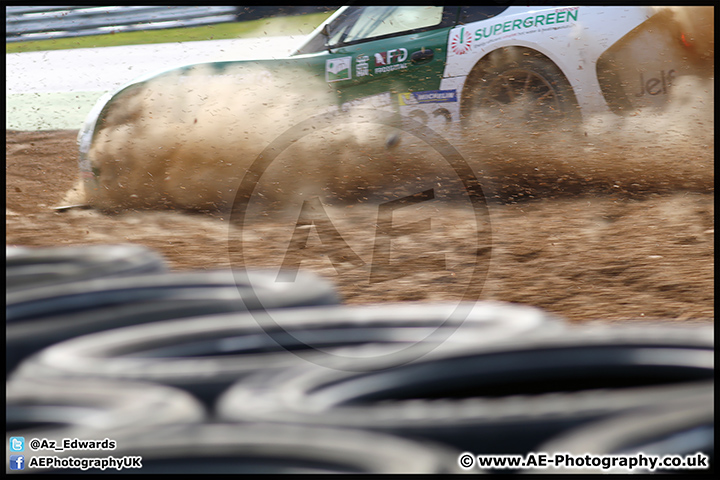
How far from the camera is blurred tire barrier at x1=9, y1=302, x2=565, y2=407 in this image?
1583mm

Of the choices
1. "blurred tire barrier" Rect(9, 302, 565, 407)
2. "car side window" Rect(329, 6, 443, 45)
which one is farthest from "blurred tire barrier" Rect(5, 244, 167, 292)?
"car side window" Rect(329, 6, 443, 45)

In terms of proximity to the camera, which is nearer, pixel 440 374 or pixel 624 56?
pixel 440 374

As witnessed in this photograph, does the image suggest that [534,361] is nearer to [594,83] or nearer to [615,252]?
[615,252]

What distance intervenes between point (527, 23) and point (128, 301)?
3.27 metres

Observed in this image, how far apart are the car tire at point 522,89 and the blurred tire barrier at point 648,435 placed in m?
3.03

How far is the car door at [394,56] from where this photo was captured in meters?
4.01

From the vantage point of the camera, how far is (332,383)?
154cm

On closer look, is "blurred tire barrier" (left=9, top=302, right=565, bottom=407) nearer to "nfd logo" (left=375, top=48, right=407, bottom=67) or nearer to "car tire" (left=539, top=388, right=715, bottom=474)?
"car tire" (left=539, top=388, right=715, bottom=474)

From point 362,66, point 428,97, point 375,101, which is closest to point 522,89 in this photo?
point 428,97

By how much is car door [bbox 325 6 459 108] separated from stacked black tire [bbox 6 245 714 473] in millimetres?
2420

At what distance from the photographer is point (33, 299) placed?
200 cm

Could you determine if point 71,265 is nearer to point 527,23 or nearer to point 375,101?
point 375,101

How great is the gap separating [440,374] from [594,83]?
10.2 ft

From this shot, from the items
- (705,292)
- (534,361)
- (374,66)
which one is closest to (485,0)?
(374,66)
